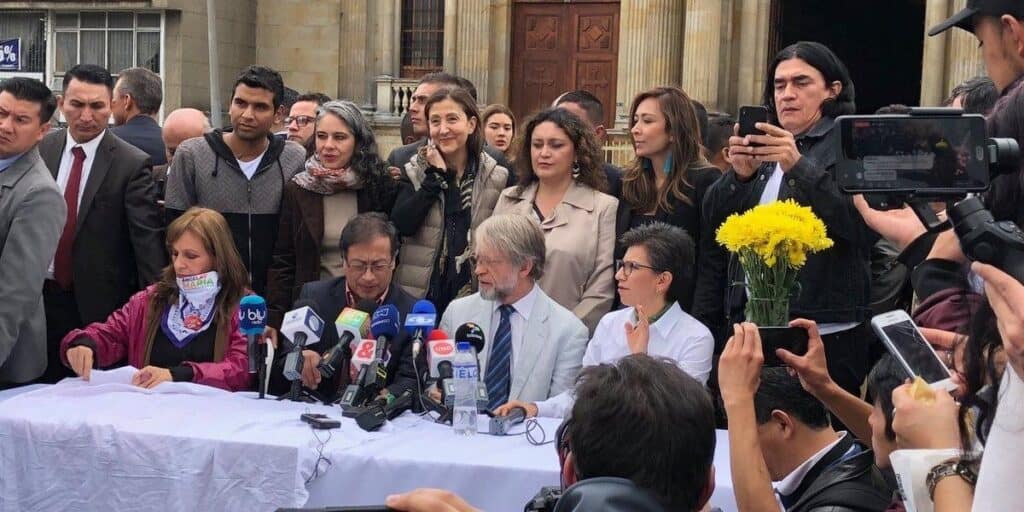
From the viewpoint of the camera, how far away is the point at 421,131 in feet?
28.6

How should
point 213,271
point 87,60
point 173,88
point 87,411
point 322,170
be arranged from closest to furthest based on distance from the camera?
1. point 87,411
2. point 213,271
3. point 322,170
4. point 173,88
5. point 87,60

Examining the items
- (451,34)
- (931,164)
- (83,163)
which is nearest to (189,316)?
(83,163)

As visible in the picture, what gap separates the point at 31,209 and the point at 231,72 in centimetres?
1877

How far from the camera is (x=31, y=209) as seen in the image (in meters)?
6.11

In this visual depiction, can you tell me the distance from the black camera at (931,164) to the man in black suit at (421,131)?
4.35 meters

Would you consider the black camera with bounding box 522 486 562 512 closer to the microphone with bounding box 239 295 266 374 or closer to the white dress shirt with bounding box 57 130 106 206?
the microphone with bounding box 239 295 266 374

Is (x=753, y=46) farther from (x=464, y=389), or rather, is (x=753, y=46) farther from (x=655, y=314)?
(x=464, y=389)

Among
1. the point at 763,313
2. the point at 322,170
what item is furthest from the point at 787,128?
the point at 322,170

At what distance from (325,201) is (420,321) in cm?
172

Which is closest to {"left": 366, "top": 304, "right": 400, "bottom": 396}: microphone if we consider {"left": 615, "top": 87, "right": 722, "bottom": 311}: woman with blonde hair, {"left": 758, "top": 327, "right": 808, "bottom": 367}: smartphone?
{"left": 615, "top": 87, "right": 722, "bottom": 311}: woman with blonde hair

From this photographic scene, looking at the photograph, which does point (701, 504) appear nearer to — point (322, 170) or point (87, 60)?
point (322, 170)

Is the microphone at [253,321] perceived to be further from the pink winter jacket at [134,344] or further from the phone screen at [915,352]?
the phone screen at [915,352]

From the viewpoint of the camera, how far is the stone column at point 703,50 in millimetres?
20266

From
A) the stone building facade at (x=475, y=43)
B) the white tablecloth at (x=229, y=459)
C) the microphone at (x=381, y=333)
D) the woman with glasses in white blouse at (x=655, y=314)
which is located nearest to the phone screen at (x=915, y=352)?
the white tablecloth at (x=229, y=459)
